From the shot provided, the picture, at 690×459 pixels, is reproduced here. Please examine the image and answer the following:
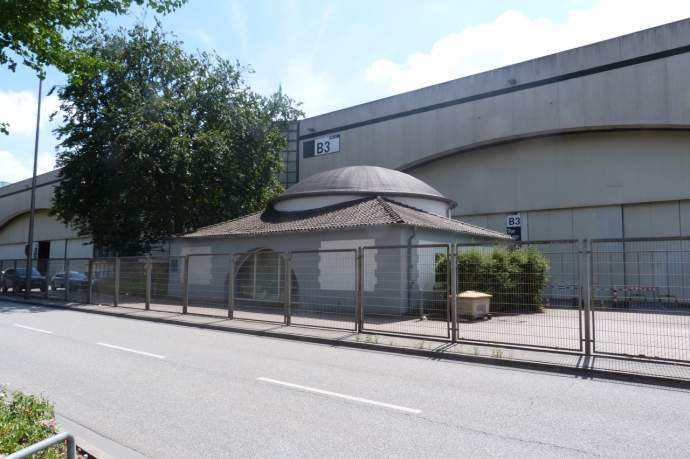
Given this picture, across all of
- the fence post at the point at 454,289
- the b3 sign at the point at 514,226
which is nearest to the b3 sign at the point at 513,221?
the b3 sign at the point at 514,226

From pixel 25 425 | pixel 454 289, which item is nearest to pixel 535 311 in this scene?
pixel 454 289

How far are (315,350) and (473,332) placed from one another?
3962 mm

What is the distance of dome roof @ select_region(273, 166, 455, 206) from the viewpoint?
2381 cm

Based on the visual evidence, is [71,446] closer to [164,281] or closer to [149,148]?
[164,281]

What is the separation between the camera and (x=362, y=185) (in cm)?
2422

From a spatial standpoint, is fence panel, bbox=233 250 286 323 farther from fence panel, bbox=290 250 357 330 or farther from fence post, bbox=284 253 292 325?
fence post, bbox=284 253 292 325

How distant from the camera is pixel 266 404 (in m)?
6.29

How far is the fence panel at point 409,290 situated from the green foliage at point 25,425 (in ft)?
27.4

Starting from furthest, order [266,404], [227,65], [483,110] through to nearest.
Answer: [227,65] → [483,110] → [266,404]

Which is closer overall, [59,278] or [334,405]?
[334,405]

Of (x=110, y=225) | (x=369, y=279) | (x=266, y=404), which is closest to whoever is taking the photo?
(x=266, y=404)

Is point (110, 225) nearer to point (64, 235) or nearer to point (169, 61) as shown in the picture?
point (169, 61)

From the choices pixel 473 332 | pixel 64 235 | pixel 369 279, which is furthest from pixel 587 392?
pixel 64 235

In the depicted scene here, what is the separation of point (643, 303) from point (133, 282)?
17.8m
